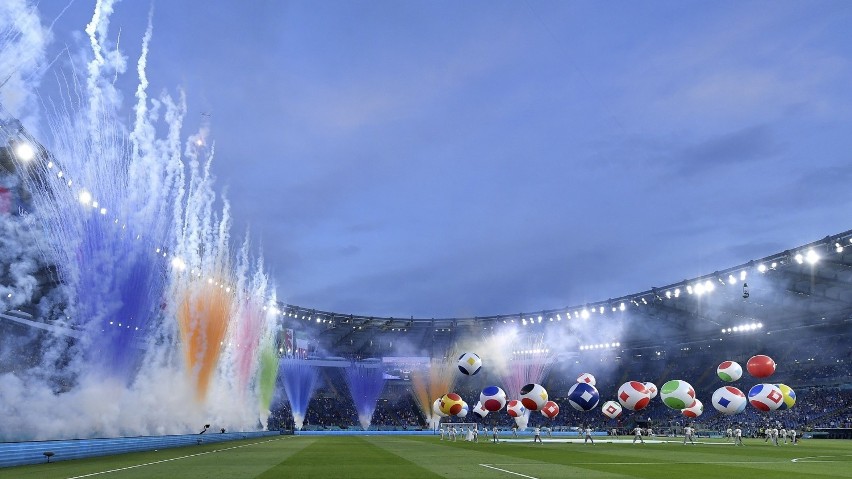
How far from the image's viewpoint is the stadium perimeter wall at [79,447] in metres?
23.1

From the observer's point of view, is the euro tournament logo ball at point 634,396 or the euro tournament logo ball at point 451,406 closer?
the euro tournament logo ball at point 634,396

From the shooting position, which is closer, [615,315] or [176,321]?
[176,321]

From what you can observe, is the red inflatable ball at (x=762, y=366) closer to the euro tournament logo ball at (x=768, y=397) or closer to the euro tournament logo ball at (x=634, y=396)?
the euro tournament logo ball at (x=768, y=397)

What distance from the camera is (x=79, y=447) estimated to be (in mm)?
27703

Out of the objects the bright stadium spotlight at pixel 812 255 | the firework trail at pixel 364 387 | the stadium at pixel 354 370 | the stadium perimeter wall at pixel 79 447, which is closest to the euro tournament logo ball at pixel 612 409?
the stadium at pixel 354 370

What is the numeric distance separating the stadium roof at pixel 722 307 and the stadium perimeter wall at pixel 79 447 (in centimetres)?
4360

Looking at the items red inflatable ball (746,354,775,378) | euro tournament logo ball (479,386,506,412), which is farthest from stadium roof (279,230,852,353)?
euro tournament logo ball (479,386,506,412)

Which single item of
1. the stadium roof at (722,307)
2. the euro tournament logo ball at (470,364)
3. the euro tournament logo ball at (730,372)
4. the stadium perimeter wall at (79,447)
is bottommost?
the stadium perimeter wall at (79,447)

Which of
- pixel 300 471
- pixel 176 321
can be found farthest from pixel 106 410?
pixel 300 471

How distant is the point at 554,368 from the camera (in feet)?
338

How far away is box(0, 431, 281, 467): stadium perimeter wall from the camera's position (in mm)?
23106

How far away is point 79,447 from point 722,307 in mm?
65769

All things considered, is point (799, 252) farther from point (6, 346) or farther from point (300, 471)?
point (6, 346)

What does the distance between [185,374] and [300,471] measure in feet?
112
